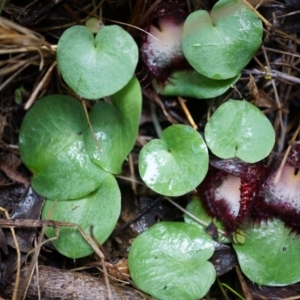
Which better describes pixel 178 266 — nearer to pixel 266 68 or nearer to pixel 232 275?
pixel 232 275

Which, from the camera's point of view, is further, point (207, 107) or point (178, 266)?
point (207, 107)

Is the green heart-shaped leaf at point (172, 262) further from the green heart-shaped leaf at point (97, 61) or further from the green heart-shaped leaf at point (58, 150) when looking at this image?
the green heart-shaped leaf at point (97, 61)

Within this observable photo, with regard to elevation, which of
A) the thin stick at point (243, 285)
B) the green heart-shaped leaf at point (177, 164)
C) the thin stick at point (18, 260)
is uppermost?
the green heart-shaped leaf at point (177, 164)

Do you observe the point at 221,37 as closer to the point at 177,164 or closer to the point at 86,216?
the point at 177,164

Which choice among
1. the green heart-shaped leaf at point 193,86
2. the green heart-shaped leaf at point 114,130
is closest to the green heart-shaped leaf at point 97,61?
the green heart-shaped leaf at point 114,130

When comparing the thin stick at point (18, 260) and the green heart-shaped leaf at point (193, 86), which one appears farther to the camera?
the green heart-shaped leaf at point (193, 86)

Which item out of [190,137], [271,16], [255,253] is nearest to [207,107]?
[190,137]
